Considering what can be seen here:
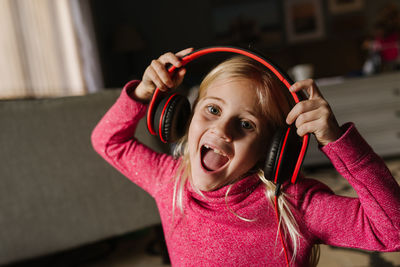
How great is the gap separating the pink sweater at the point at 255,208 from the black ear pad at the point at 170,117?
0.09 m

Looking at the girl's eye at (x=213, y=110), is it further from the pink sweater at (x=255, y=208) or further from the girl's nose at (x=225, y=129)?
the pink sweater at (x=255, y=208)

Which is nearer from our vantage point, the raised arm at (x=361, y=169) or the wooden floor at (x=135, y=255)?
the raised arm at (x=361, y=169)

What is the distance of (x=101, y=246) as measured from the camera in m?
1.45

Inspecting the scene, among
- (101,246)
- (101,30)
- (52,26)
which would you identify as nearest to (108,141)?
(101,246)

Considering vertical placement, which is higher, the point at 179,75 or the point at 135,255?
the point at 179,75

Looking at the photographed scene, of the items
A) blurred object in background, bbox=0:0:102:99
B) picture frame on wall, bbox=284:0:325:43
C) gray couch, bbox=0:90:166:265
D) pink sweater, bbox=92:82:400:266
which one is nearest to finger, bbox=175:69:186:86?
pink sweater, bbox=92:82:400:266

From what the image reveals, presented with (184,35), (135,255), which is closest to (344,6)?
(184,35)

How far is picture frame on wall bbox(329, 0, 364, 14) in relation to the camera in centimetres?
319

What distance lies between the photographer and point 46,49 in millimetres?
2418

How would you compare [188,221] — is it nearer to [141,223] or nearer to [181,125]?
[181,125]

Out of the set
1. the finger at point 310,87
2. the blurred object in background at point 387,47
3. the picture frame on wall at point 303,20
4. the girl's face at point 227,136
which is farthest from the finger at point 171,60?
the picture frame on wall at point 303,20

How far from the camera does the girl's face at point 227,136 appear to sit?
0.60m

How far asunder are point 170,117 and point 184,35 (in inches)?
119

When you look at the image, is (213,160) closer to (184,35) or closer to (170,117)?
(170,117)
